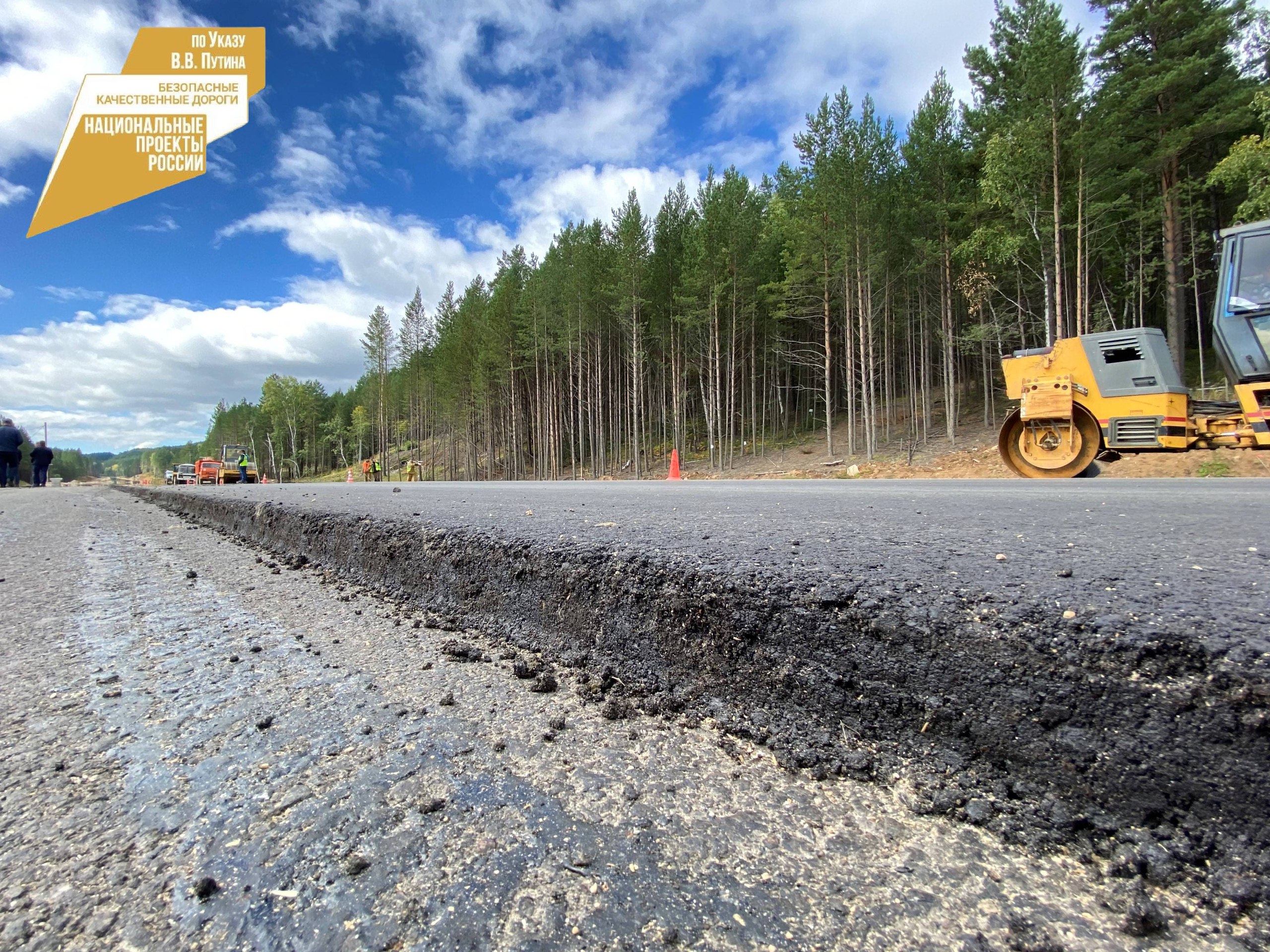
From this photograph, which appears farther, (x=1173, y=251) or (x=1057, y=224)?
(x=1173, y=251)

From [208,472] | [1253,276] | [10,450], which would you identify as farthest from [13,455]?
[1253,276]

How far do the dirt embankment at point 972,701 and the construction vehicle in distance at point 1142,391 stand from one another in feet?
26.8

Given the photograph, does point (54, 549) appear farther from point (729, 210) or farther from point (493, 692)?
point (729, 210)

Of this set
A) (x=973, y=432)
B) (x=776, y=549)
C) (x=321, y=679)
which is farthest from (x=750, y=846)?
(x=973, y=432)

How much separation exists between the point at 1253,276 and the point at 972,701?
8.86 meters

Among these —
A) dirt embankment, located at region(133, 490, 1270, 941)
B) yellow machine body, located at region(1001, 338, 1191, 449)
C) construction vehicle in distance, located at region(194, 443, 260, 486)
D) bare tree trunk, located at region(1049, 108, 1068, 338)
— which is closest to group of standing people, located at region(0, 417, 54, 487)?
construction vehicle in distance, located at region(194, 443, 260, 486)

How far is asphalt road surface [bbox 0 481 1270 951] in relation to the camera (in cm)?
62

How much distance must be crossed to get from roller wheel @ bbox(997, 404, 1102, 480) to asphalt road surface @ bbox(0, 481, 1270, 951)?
685 centimetres

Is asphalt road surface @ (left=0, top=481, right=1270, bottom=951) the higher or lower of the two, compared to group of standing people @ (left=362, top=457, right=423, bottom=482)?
lower

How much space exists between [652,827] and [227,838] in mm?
590

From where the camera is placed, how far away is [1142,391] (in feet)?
22.6

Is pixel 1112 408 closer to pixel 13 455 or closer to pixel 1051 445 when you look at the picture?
pixel 1051 445

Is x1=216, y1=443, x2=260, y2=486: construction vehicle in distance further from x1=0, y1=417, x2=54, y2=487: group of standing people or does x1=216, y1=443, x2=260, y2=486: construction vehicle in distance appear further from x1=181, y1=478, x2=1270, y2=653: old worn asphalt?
x1=181, y1=478, x2=1270, y2=653: old worn asphalt

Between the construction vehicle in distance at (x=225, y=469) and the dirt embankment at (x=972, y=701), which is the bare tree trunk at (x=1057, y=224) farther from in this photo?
the construction vehicle in distance at (x=225, y=469)
